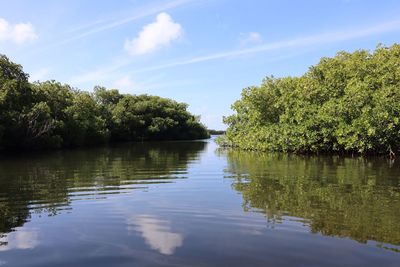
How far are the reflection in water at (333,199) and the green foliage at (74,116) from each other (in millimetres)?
30967

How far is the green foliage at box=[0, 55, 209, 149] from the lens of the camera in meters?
43.9

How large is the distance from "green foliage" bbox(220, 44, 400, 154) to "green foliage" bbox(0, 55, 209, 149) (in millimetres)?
23823

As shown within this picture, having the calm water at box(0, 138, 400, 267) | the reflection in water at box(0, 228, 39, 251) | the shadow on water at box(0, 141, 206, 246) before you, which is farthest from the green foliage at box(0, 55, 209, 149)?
the reflection in water at box(0, 228, 39, 251)

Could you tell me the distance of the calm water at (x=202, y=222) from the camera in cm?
738

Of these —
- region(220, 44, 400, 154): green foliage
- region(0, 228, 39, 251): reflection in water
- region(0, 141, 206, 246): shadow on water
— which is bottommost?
region(0, 228, 39, 251): reflection in water

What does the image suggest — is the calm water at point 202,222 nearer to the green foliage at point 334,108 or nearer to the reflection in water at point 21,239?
the reflection in water at point 21,239

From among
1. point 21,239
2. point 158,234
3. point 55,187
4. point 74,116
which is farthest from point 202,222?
point 74,116

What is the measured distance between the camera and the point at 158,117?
97.2m

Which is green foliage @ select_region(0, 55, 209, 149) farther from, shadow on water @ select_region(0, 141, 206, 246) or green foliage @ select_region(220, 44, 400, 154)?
green foliage @ select_region(220, 44, 400, 154)

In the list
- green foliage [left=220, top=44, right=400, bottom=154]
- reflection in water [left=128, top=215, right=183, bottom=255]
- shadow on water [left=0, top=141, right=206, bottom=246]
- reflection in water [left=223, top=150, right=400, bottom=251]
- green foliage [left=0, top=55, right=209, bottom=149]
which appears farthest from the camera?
green foliage [left=0, top=55, right=209, bottom=149]

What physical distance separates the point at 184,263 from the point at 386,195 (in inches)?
375

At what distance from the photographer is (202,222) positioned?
33.4ft

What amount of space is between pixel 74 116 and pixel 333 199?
167 feet

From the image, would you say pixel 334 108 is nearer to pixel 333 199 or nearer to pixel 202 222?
pixel 333 199
